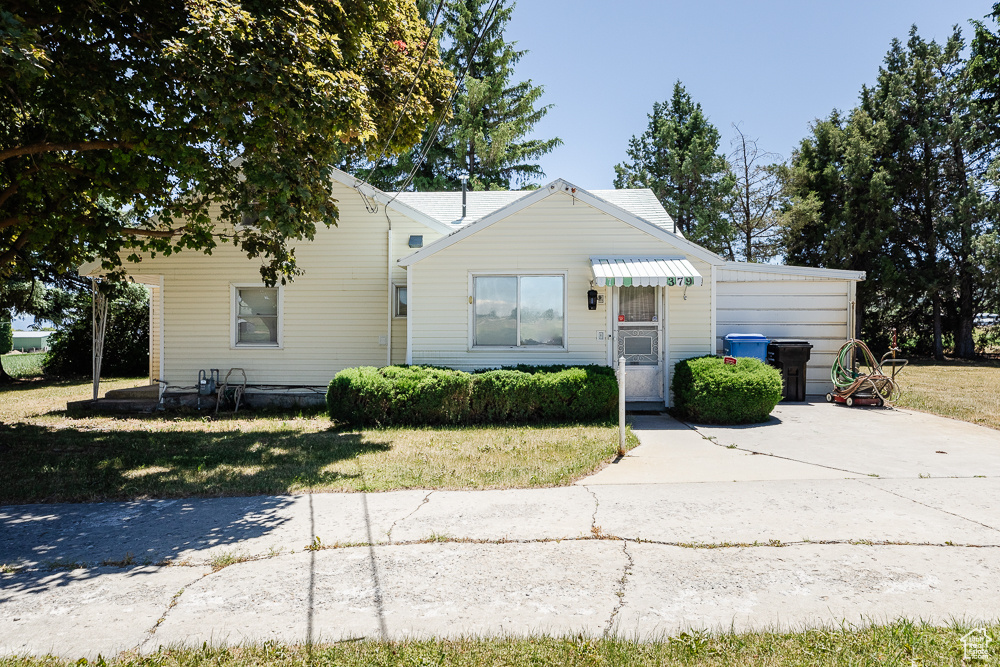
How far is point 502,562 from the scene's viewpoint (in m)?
4.20

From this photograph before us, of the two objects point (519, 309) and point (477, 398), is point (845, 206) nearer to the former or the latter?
point (519, 309)

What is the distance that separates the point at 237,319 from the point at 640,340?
342 inches

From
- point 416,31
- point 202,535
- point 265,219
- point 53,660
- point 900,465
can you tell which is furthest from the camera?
point 416,31

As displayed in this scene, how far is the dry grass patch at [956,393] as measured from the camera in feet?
34.4

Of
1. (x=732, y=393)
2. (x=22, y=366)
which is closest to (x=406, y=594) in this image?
(x=732, y=393)

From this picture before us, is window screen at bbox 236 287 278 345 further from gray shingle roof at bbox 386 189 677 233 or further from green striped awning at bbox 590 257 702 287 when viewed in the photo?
green striped awning at bbox 590 257 702 287

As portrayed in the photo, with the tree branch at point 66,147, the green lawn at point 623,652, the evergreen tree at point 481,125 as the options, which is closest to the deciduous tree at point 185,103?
the tree branch at point 66,147

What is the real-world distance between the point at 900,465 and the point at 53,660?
7.90 m

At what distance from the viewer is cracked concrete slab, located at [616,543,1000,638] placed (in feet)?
11.0

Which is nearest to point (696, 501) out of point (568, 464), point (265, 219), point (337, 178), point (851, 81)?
point (568, 464)

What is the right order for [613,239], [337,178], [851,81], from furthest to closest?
[851,81]
[337,178]
[613,239]

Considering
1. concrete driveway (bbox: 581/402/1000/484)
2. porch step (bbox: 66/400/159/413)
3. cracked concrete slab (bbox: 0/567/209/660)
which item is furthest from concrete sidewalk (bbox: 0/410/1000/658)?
porch step (bbox: 66/400/159/413)

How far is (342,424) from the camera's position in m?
10.6

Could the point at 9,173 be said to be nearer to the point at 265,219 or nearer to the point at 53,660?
the point at 265,219
